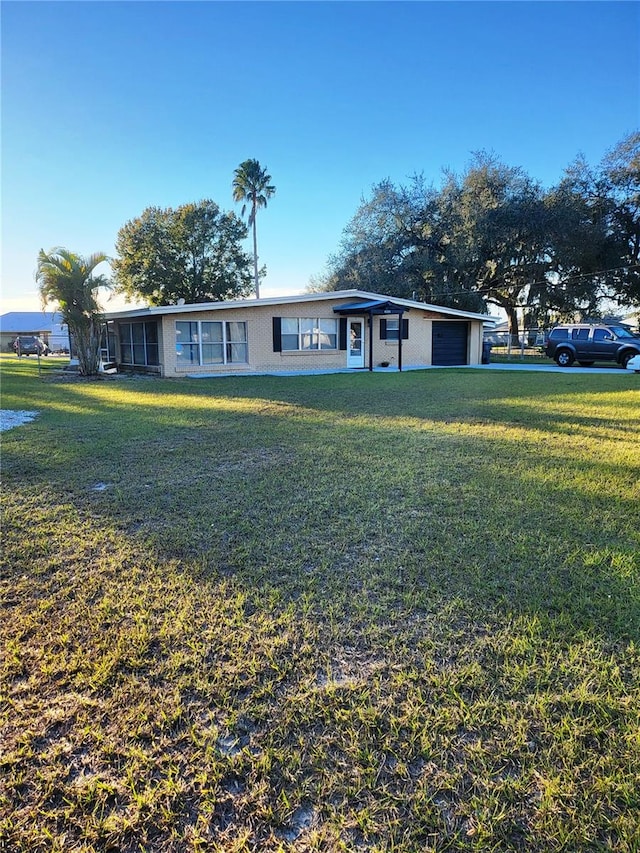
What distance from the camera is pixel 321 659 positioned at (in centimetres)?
208

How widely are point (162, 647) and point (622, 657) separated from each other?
200 cm

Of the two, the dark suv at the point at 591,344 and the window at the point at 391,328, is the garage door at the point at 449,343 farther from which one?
the dark suv at the point at 591,344

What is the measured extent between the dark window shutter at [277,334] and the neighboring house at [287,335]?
4 cm

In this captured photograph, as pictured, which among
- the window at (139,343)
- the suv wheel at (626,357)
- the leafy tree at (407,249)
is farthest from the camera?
the leafy tree at (407,249)

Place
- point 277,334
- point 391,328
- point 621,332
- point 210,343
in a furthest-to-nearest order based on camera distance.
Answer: point 391,328
point 621,332
point 277,334
point 210,343

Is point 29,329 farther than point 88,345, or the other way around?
point 29,329

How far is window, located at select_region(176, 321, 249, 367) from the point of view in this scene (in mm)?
16953

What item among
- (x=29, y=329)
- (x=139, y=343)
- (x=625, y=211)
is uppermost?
(x=625, y=211)

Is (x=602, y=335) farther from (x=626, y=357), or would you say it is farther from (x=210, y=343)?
(x=210, y=343)

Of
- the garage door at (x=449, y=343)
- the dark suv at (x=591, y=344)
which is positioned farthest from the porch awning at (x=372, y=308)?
the dark suv at (x=591, y=344)

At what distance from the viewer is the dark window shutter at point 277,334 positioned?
18.1m

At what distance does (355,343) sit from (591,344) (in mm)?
9556

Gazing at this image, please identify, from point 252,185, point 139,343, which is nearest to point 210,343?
point 139,343

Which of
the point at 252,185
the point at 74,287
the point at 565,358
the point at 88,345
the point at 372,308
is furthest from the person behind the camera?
the point at 252,185
